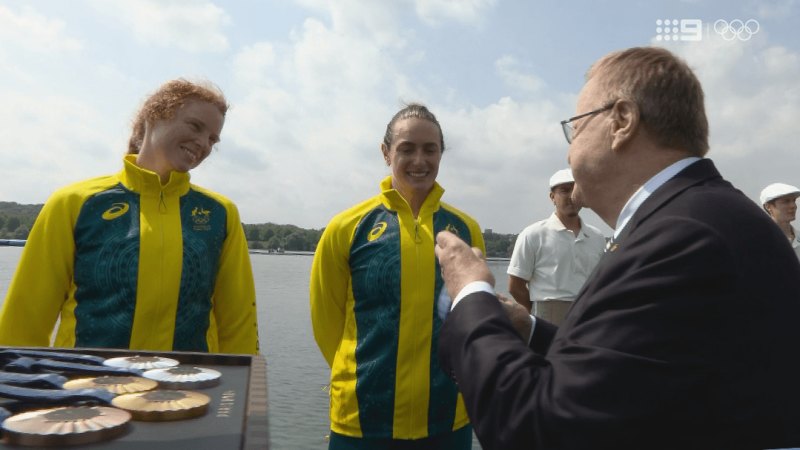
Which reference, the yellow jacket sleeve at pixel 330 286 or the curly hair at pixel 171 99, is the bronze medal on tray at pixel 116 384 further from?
the yellow jacket sleeve at pixel 330 286

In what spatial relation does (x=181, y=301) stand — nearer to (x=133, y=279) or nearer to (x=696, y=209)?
(x=133, y=279)

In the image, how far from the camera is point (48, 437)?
1.12m

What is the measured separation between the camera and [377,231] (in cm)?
352

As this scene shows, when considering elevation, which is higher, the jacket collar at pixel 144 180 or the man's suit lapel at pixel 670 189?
the jacket collar at pixel 144 180

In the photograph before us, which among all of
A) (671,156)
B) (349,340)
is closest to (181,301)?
(349,340)

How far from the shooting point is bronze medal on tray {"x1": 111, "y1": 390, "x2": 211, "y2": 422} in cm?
129

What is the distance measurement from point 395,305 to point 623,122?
6.07 ft

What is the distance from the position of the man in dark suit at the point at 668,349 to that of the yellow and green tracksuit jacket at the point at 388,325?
1.73 metres

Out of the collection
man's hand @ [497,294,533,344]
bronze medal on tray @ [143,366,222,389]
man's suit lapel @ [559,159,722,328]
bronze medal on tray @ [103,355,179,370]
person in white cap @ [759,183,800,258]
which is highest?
person in white cap @ [759,183,800,258]

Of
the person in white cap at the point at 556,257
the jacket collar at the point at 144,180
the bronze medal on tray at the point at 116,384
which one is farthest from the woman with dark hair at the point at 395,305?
the person in white cap at the point at 556,257

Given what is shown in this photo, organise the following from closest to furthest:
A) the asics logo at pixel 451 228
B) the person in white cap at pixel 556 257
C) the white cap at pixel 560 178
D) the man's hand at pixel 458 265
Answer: the man's hand at pixel 458 265, the asics logo at pixel 451 228, the person in white cap at pixel 556 257, the white cap at pixel 560 178

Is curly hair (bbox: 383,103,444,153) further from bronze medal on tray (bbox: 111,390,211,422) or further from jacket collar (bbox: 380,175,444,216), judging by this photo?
bronze medal on tray (bbox: 111,390,211,422)

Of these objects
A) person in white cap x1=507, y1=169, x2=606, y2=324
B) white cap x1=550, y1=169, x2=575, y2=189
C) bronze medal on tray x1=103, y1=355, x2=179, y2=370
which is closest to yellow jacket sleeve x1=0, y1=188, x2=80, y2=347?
bronze medal on tray x1=103, y1=355, x2=179, y2=370

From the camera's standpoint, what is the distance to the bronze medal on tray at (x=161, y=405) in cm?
129
